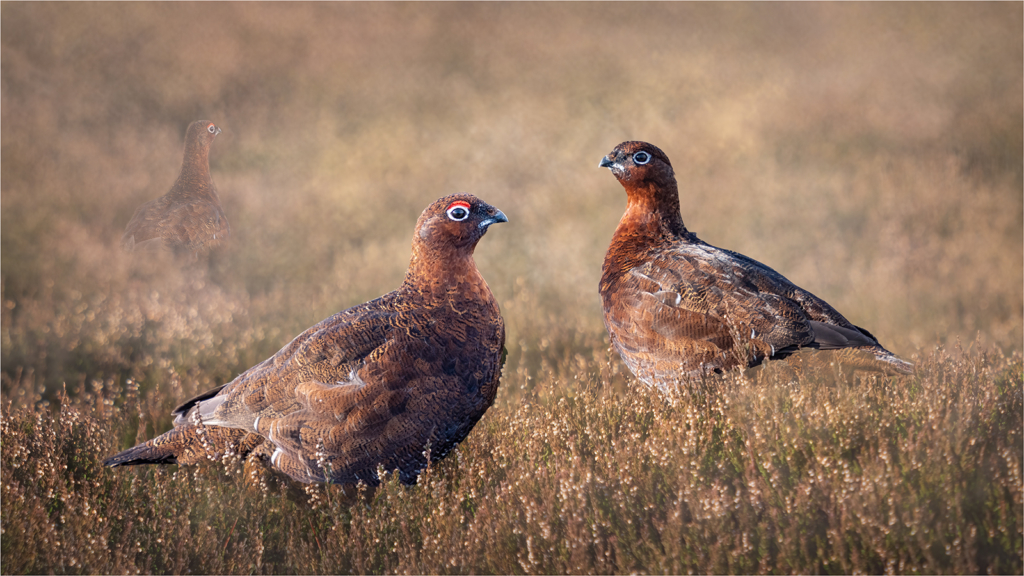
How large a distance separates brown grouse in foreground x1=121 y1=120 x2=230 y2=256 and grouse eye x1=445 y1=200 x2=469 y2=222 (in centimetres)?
206

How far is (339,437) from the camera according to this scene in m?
4.01

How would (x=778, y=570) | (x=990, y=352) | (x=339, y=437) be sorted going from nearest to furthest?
(x=778, y=570)
(x=339, y=437)
(x=990, y=352)

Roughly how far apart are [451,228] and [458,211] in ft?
0.33

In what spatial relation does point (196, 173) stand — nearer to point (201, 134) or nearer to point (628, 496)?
point (201, 134)

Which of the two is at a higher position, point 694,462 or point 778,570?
point 694,462

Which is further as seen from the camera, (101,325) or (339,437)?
(101,325)

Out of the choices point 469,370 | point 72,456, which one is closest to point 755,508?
point 469,370

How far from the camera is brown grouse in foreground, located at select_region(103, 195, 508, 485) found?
399cm

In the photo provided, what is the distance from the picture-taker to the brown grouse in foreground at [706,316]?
4.56 metres

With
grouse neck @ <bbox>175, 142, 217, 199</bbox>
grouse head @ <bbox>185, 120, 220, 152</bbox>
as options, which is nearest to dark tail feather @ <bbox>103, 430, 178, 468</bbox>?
grouse neck @ <bbox>175, 142, 217, 199</bbox>

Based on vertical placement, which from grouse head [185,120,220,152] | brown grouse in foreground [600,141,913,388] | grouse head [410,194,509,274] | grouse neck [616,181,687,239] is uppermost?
grouse head [185,120,220,152]

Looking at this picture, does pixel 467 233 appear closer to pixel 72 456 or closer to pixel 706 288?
pixel 706 288

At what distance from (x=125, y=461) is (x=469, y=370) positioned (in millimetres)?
2078

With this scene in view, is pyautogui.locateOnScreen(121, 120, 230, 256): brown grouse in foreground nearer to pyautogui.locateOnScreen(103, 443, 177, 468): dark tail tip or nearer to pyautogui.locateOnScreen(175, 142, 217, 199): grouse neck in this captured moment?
pyautogui.locateOnScreen(175, 142, 217, 199): grouse neck
